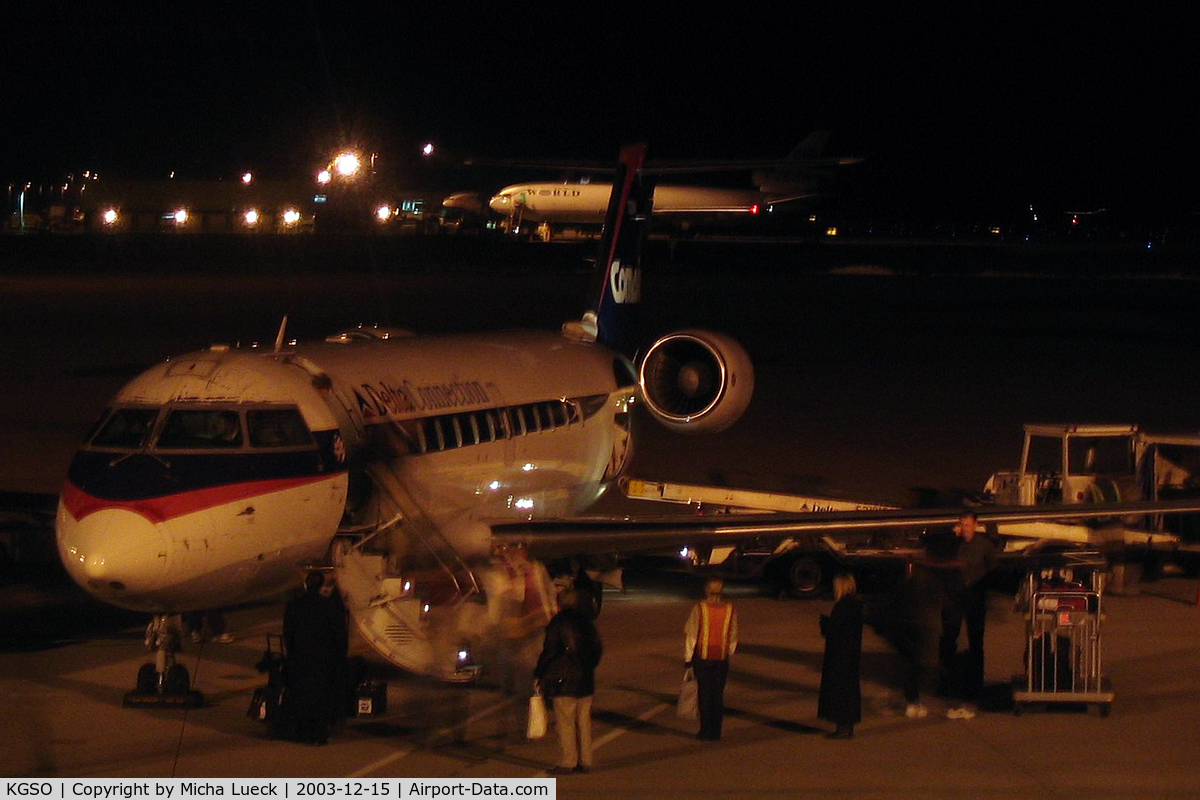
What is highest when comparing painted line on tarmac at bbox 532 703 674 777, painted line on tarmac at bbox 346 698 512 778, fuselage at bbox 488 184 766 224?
fuselage at bbox 488 184 766 224

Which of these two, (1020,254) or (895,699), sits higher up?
(1020,254)

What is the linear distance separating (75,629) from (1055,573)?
908cm

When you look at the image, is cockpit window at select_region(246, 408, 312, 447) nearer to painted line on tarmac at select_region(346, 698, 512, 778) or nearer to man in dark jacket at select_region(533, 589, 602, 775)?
painted line on tarmac at select_region(346, 698, 512, 778)

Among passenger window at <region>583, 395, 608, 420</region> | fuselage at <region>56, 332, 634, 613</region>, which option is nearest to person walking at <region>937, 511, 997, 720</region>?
fuselage at <region>56, 332, 634, 613</region>

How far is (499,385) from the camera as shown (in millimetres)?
15469

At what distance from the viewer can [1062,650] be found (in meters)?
11.7

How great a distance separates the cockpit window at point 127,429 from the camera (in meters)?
11.2

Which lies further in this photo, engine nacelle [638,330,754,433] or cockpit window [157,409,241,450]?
engine nacelle [638,330,754,433]

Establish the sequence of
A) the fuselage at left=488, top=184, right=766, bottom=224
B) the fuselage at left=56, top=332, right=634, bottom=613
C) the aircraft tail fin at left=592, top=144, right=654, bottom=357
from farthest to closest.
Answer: the fuselage at left=488, top=184, right=766, bottom=224
the aircraft tail fin at left=592, top=144, right=654, bottom=357
the fuselage at left=56, top=332, right=634, bottom=613

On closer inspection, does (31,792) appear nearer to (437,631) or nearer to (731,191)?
(437,631)

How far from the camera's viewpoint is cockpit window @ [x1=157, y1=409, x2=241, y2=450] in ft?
36.4

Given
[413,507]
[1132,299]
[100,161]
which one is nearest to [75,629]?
[413,507]

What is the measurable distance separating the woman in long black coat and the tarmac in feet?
0.62

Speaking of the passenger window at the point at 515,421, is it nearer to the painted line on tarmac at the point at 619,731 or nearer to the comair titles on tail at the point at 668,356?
the comair titles on tail at the point at 668,356
